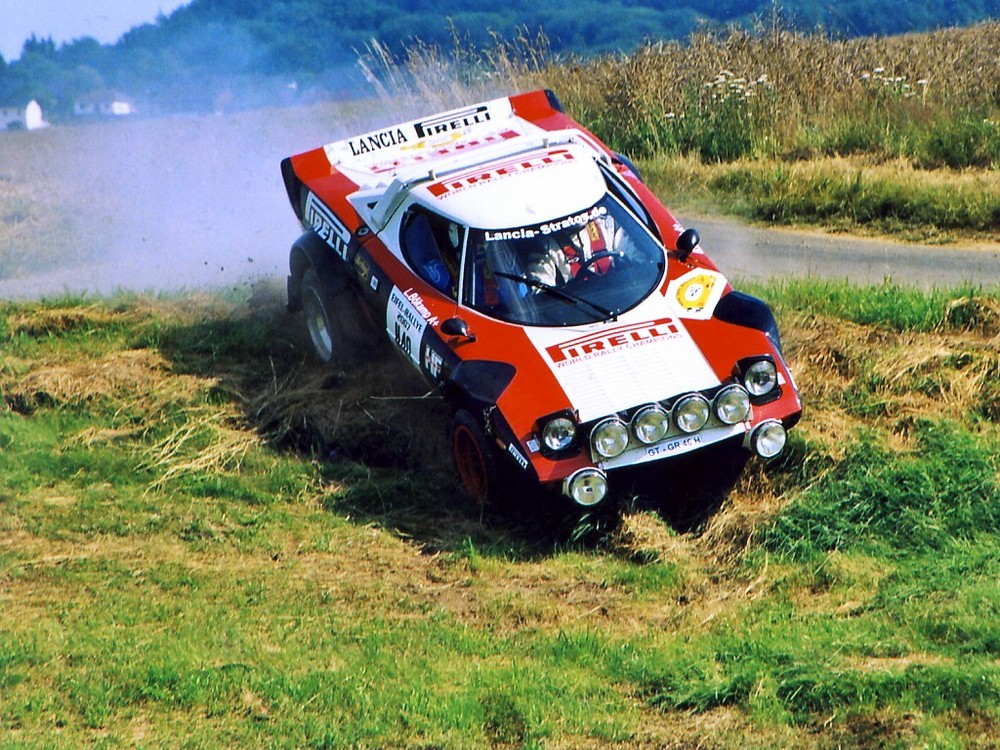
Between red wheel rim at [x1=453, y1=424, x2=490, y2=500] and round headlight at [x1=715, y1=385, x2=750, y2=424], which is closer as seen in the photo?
round headlight at [x1=715, y1=385, x2=750, y2=424]

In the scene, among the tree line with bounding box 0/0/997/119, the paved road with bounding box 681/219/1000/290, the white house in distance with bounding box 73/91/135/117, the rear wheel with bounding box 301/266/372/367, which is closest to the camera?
the rear wheel with bounding box 301/266/372/367

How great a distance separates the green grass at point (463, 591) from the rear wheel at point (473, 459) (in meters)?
0.17

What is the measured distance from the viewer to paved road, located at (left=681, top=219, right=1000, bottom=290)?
441 inches

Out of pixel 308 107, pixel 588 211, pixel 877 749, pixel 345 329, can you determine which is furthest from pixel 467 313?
pixel 308 107

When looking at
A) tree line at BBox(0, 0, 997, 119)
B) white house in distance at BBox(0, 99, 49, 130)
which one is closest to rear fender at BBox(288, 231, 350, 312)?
tree line at BBox(0, 0, 997, 119)

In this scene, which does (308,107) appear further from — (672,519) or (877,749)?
(877,749)

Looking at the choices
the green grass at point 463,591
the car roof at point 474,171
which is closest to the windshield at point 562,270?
the car roof at point 474,171

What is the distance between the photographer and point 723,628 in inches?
248

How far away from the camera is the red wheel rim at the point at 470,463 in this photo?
301 inches

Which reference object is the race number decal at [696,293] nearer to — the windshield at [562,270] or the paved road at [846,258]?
the windshield at [562,270]

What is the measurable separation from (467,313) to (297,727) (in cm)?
321

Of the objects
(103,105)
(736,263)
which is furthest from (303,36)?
(736,263)

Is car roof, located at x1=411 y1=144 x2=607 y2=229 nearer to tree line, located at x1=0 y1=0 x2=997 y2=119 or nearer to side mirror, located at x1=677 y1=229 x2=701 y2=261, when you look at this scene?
side mirror, located at x1=677 y1=229 x2=701 y2=261

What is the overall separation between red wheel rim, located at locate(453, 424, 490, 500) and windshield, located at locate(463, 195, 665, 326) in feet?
2.61
